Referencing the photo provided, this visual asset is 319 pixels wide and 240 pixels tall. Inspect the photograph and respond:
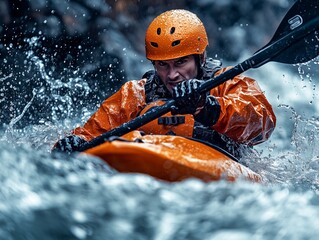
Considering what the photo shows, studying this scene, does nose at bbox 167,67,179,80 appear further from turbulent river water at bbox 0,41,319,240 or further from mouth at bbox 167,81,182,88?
turbulent river water at bbox 0,41,319,240

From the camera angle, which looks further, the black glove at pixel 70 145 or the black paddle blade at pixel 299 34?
the black glove at pixel 70 145

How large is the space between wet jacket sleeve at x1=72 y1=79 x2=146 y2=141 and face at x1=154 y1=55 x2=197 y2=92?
0.24 metres

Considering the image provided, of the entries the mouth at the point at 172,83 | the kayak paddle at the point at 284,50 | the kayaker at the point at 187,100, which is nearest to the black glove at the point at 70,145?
the kayaker at the point at 187,100

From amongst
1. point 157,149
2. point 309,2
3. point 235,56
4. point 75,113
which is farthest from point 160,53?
point 235,56

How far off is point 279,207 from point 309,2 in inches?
61.6

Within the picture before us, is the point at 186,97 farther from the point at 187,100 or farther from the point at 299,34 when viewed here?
the point at 299,34

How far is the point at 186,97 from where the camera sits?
10.9ft

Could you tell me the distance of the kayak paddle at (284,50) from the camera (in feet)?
11.2

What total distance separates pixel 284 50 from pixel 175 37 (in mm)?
785

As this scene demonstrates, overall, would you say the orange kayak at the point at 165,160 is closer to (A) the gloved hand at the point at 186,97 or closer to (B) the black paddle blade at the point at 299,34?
(A) the gloved hand at the point at 186,97

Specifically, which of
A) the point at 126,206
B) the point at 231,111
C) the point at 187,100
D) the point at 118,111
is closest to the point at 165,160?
the point at 126,206

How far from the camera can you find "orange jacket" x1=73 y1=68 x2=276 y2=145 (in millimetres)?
3705

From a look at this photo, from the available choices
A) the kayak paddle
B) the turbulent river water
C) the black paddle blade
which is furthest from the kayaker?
the turbulent river water

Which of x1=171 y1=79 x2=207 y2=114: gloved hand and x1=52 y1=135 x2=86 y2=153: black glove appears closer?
x1=171 y1=79 x2=207 y2=114: gloved hand
